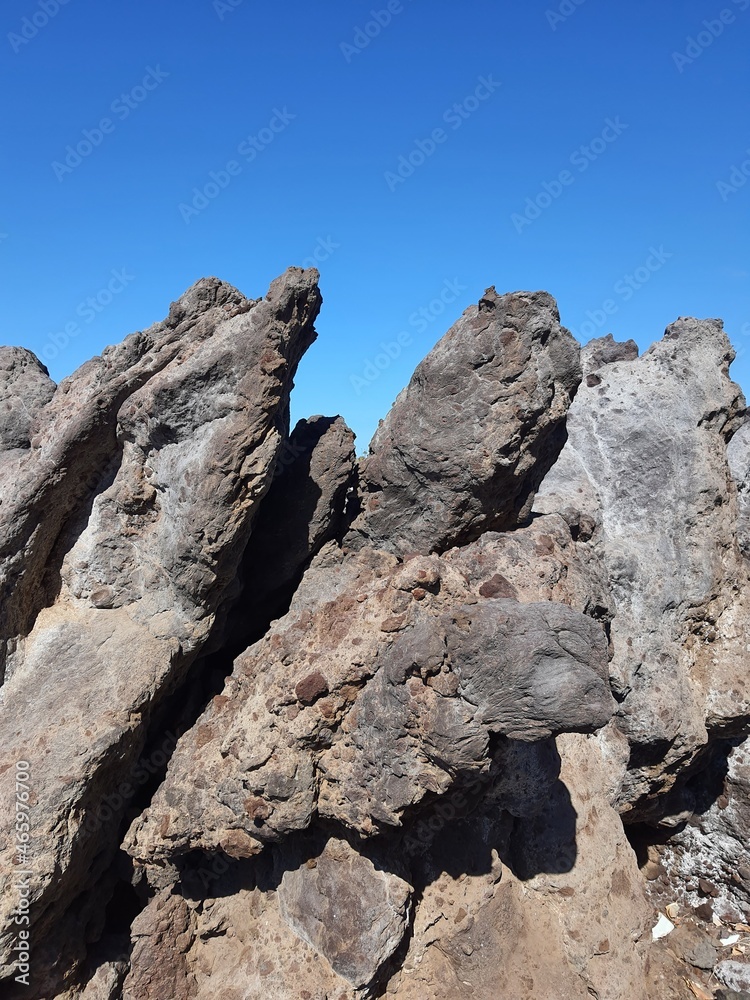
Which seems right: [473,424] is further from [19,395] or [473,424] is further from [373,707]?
[19,395]

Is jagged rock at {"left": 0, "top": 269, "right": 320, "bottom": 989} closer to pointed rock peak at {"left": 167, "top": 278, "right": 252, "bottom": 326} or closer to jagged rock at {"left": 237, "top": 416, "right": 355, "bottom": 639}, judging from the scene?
pointed rock peak at {"left": 167, "top": 278, "right": 252, "bottom": 326}

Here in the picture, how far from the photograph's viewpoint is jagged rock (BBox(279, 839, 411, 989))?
4.67m

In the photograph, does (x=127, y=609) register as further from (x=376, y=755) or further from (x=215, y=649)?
(x=376, y=755)

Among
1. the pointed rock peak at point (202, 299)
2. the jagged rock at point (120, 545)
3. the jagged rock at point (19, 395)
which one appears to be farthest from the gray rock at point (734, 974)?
the jagged rock at point (19, 395)

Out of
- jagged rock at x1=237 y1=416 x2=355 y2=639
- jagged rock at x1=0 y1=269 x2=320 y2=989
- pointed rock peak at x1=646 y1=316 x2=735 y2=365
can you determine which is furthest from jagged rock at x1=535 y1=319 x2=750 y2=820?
jagged rock at x1=0 y1=269 x2=320 y2=989

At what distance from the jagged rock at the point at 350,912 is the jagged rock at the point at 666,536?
319 centimetres

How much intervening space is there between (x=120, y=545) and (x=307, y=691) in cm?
211

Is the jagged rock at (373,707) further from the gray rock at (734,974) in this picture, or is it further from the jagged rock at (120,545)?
the gray rock at (734,974)

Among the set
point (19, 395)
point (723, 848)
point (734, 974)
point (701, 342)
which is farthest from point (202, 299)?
point (734, 974)

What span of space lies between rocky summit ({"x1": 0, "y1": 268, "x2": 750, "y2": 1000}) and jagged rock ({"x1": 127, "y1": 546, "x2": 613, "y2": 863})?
0.07 ft

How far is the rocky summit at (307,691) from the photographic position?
4.45m

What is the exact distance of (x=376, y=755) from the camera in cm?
448

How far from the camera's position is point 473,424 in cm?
549

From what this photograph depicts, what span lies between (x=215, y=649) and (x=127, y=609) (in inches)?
35.8
